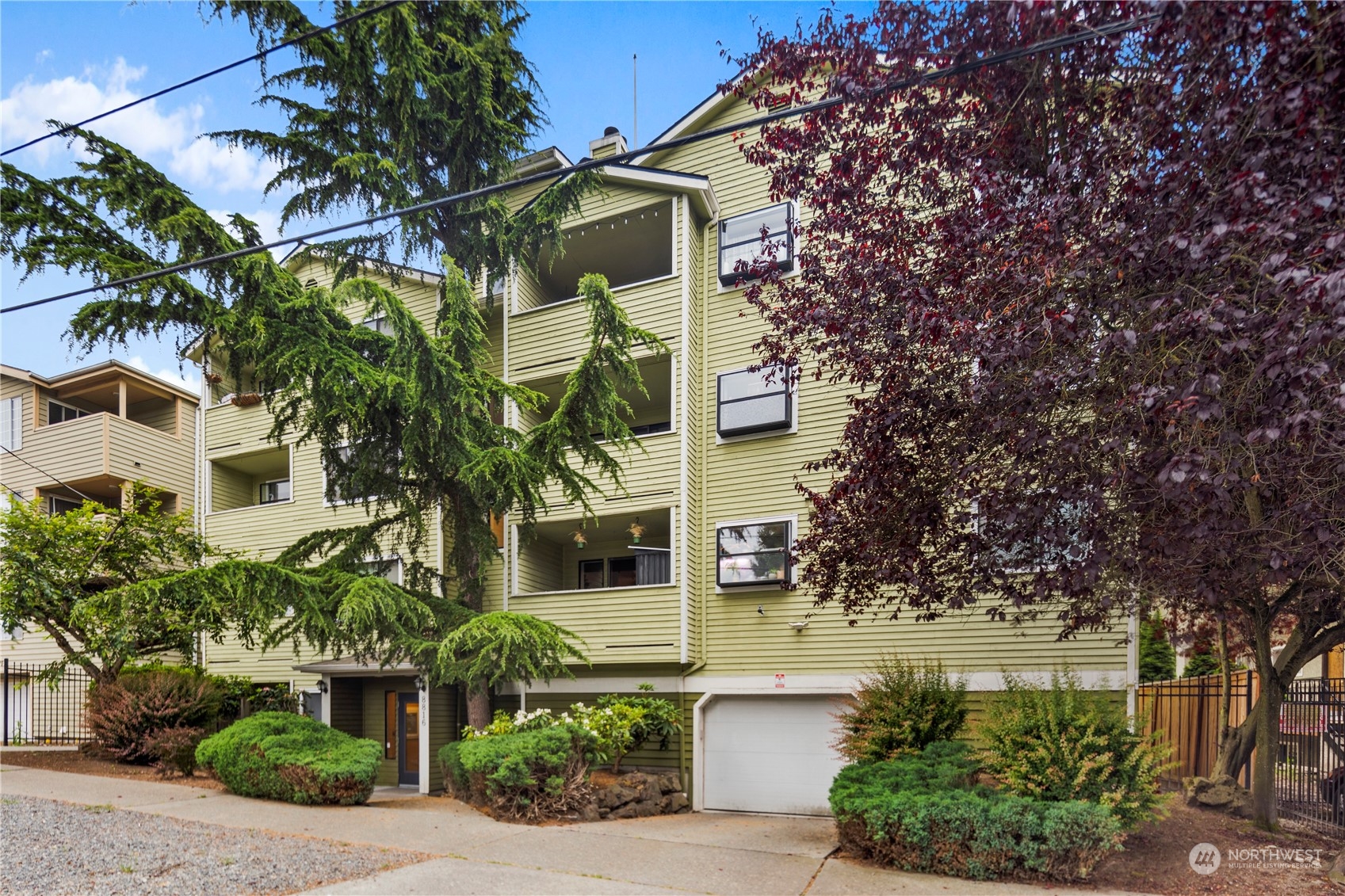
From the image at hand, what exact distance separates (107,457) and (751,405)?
16.1 m

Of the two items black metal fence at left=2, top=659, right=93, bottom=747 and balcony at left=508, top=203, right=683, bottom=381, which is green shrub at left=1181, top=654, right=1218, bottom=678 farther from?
black metal fence at left=2, top=659, right=93, bottom=747

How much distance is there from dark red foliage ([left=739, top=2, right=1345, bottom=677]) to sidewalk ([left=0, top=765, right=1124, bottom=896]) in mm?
2983

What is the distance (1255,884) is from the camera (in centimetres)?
772

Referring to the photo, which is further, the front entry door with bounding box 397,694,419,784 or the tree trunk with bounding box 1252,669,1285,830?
the front entry door with bounding box 397,694,419,784

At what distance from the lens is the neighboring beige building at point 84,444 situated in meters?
21.5

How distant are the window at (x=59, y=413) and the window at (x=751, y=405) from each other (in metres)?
18.2

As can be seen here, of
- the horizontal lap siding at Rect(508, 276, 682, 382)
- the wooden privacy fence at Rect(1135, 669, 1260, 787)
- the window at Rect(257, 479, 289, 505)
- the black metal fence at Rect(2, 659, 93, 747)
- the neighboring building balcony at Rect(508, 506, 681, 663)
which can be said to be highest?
the horizontal lap siding at Rect(508, 276, 682, 382)

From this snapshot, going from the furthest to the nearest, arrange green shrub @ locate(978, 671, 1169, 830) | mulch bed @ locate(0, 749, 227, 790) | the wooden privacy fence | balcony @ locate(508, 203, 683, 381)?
balcony @ locate(508, 203, 683, 381)
the wooden privacy fence
mulch bed @ locate(0, 749, 227, 790)
green shrub @ locate(978, 671, 1169, 830)

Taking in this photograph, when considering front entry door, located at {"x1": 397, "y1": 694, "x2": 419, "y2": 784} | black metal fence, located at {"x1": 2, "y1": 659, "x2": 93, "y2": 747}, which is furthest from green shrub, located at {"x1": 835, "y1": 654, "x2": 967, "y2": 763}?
black metal fence, located at {"x1": 2, "y1": 659, "x2": 93, "y2": 747}

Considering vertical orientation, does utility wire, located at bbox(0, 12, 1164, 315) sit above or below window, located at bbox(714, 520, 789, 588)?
above

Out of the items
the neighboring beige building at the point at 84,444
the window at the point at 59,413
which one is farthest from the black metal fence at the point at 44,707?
the window at the point at 59,413

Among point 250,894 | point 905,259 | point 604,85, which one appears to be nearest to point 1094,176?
point 905,259

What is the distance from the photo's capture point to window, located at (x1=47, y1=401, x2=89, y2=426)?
2343 cm

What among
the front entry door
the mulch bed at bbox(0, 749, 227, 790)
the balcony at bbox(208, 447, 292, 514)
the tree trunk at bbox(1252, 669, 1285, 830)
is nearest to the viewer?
the tree trunk at bbox(1252, 669, 1285, 830)
